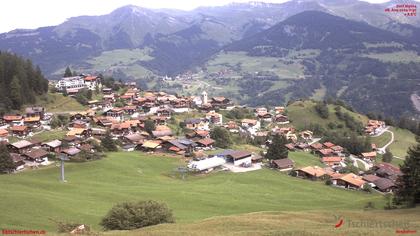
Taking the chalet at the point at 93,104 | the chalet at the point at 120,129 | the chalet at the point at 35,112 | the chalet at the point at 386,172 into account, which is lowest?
the chalet at the point at 386,172

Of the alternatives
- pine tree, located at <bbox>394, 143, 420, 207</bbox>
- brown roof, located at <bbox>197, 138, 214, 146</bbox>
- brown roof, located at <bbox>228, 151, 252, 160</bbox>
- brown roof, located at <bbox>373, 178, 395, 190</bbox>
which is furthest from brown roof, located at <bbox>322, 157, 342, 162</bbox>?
pine tree, located at <bbox>394, 143, 420, 207</bbox>

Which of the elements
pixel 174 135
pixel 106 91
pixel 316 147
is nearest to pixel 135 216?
pixel 174 135

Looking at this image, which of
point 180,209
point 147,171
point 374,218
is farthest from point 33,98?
point 374,218

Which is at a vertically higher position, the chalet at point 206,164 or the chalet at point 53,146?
the chalet at point 53,146

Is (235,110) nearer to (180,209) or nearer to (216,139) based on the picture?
(216,139)

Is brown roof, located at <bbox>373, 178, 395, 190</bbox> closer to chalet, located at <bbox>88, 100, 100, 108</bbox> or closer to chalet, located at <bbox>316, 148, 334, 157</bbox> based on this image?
chalet, located at <bbox>316, 148, 334, 157</bbox>

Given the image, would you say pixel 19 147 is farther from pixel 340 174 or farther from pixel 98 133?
pixel 340 174

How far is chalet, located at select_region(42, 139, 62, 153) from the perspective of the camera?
95.5 m

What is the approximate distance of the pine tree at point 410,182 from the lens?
55.5 m

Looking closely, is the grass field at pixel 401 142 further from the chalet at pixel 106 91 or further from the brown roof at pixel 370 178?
the chalet at pixel 106 91

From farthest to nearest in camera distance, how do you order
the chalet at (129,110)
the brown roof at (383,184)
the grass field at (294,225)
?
1. the chalet at (129,110)
2. the brown roof at (383,184)
3. the grass field at (294,225)

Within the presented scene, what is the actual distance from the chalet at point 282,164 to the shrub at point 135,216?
58.6m

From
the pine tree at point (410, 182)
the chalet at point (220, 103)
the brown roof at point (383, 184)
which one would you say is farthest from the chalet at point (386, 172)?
the chalet at point (220, 103)

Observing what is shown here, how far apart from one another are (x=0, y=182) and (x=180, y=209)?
2766 cm
